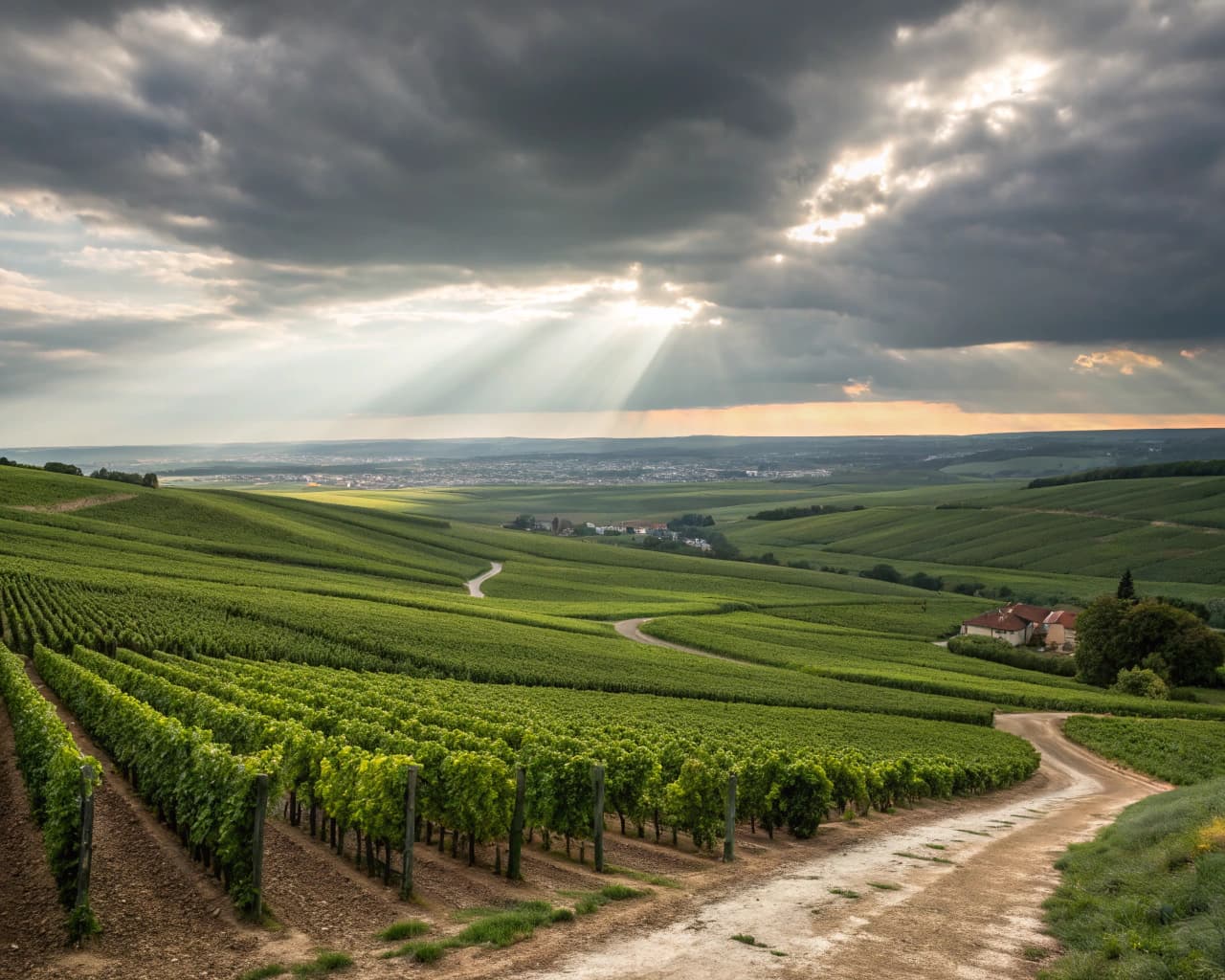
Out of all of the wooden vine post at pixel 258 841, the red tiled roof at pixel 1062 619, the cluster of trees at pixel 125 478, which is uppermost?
Answer: the cluster of trees at pixel 125 478

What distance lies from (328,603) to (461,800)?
67.8 metres

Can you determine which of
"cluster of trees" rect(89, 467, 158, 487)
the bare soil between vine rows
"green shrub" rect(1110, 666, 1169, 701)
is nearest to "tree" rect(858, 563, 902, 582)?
"green shrub" rect(1110, 666, 1169, 701)

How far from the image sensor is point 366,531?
16275cm

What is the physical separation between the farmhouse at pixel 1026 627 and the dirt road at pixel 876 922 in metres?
95.9

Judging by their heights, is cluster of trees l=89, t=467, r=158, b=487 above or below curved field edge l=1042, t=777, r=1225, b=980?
above

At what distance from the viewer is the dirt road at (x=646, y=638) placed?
8625 centimetres

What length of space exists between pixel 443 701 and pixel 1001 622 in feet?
318

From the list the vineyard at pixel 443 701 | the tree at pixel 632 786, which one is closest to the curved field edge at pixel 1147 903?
the vineyard at pixel 443 701

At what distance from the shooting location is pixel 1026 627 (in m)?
114

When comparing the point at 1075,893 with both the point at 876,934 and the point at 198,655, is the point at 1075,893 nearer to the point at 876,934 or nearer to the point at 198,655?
the point at 876,934

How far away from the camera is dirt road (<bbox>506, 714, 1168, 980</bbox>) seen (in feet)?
43.1

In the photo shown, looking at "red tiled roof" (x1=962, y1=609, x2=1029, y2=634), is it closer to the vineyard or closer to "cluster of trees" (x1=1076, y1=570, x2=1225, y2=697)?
the vineyard

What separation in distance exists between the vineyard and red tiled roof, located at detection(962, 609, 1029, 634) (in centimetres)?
533

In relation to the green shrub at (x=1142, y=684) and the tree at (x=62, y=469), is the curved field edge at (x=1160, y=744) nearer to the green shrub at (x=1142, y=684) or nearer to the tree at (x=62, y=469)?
the green shrub at (x=1142, y=684)
